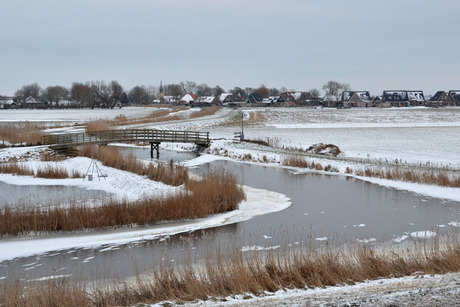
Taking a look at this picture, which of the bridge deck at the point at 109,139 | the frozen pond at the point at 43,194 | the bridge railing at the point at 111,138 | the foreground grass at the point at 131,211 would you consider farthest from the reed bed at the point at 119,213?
the bridge railing at the point at 111,138

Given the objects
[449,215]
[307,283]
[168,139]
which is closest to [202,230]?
[307,283]

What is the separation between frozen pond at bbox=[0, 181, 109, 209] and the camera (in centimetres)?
2047

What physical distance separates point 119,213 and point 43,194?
800cm

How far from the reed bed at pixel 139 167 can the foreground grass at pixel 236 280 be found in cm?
1409

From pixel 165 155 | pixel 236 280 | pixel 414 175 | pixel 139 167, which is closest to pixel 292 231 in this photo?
pixel 236 280

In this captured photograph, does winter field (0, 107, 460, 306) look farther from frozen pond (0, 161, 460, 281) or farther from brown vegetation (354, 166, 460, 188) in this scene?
frozen pond (0, 161, 460, 281)

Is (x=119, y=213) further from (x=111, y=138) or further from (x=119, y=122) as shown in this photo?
(x=119, y=122)

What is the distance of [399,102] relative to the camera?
167875mm

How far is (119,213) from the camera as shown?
56.1 feet

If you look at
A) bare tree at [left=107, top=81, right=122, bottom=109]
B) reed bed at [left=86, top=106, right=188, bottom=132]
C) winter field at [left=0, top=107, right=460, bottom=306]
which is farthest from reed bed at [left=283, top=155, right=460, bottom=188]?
bare tree at [left=107, top=81, right=122, bottom=109]

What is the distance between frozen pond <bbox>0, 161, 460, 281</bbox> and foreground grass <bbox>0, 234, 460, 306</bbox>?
6.23 ft

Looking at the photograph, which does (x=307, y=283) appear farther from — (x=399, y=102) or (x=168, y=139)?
(x=399, y=102)

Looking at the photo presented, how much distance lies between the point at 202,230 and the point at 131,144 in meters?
37.6

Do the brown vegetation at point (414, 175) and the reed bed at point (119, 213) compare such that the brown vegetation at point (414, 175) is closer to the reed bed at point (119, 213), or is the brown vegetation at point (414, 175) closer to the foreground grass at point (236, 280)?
the reed bed at point (119, 213)
